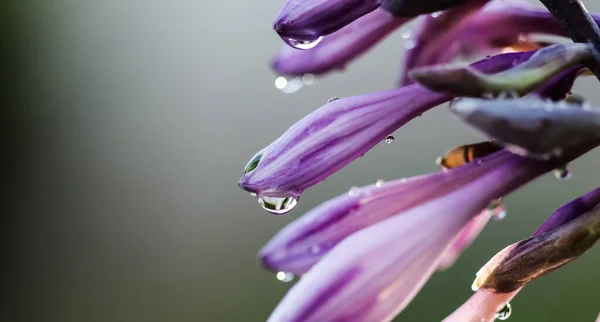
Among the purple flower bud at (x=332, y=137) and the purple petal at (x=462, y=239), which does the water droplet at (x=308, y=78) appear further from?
the purple petal at (x=462, y=239)

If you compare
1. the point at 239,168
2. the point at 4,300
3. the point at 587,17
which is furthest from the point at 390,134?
the point at 4,300

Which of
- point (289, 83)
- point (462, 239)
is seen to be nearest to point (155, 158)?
point (289, 83)

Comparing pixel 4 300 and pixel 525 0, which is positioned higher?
pixel 525 0

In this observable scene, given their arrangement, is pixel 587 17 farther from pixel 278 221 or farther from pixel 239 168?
pixel 239 168

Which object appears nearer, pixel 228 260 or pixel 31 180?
pixel 228 260

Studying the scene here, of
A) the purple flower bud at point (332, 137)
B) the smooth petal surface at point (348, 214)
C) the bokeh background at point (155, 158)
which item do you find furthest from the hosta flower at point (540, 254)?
the bokeh background at point (155, 158)

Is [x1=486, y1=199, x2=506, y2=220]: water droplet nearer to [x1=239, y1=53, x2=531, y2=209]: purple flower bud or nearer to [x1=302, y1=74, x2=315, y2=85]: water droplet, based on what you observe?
[x1=239, y1=53, x2=531, y2=209]: purple flower bud

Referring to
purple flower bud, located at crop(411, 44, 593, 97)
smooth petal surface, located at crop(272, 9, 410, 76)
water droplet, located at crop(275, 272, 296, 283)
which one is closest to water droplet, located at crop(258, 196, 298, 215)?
water droplet, located at crop(275, 272, 296, 283)

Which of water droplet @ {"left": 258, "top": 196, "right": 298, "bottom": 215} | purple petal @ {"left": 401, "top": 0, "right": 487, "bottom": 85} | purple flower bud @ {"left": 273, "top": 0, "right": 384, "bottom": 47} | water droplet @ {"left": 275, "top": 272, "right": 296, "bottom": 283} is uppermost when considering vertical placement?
purple flower bud @ {"left": 273, "top": 0, "right": 384, "bottom": 47}

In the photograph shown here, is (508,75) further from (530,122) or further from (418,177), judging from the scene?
(418,177)
